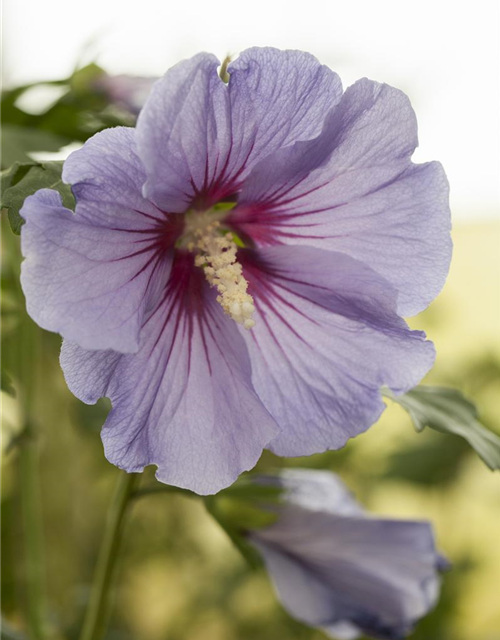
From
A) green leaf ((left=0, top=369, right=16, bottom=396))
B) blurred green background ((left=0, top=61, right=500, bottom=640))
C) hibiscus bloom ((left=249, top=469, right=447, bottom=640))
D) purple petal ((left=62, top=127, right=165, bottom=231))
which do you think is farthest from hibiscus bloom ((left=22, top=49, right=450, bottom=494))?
blurred green background ((left=0, top=61, right=500, bottom=640))

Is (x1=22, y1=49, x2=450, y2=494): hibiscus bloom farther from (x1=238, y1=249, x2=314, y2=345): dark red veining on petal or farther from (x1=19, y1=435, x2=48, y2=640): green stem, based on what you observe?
(x1=19, y1=435, x2=48, y2=640): green stem

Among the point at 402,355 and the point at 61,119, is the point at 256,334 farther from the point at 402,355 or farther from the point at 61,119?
the point at 61,119

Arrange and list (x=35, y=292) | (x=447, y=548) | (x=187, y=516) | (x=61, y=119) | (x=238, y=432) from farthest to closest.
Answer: (x=187, y=516) < (x=447, y=548) < (x=61, y=119) < (x=238, y=432) < (x=35, y=292)

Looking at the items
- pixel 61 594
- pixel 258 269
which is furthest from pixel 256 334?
pixel 61 594

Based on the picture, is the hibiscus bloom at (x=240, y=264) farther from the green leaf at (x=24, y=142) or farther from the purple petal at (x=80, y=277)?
the green leaf at (x=24, y=142)

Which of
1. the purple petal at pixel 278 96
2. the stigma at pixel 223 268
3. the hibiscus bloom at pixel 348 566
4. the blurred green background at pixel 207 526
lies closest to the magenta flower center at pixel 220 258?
the stigma at pixel 223 268

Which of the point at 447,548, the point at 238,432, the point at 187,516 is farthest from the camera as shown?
the point at 187,516
